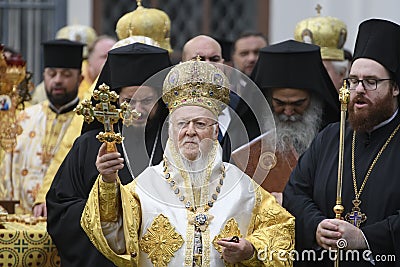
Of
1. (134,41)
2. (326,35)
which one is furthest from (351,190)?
(326,35)

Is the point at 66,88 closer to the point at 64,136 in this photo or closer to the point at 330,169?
the point at 64,136

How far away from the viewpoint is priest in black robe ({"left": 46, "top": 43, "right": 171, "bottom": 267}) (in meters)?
7.77

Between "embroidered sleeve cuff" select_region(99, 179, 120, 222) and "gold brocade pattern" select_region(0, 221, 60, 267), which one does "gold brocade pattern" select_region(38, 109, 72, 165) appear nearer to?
"gold brocade pattern" select_region(0, 221, 60, 267)

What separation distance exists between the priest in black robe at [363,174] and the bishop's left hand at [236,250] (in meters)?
0.46

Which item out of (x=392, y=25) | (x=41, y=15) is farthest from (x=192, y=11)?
(x=392, y=25)

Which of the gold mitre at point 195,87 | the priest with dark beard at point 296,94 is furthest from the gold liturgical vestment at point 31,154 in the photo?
the gold mitre at point 195,87

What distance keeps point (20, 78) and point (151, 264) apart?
228cm

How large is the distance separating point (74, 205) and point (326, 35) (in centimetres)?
319

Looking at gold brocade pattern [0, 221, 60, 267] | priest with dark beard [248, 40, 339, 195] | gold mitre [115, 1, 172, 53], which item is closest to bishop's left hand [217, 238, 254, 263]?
priest with dark beard [248, 40, 339, 195]

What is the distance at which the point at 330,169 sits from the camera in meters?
7.68

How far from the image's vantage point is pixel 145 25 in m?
9.70

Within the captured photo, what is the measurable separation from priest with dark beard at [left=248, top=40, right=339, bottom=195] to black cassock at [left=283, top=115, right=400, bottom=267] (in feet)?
2.28

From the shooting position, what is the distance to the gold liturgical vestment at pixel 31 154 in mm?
10102

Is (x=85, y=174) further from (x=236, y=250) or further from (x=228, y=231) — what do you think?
(x=236, y=250)
